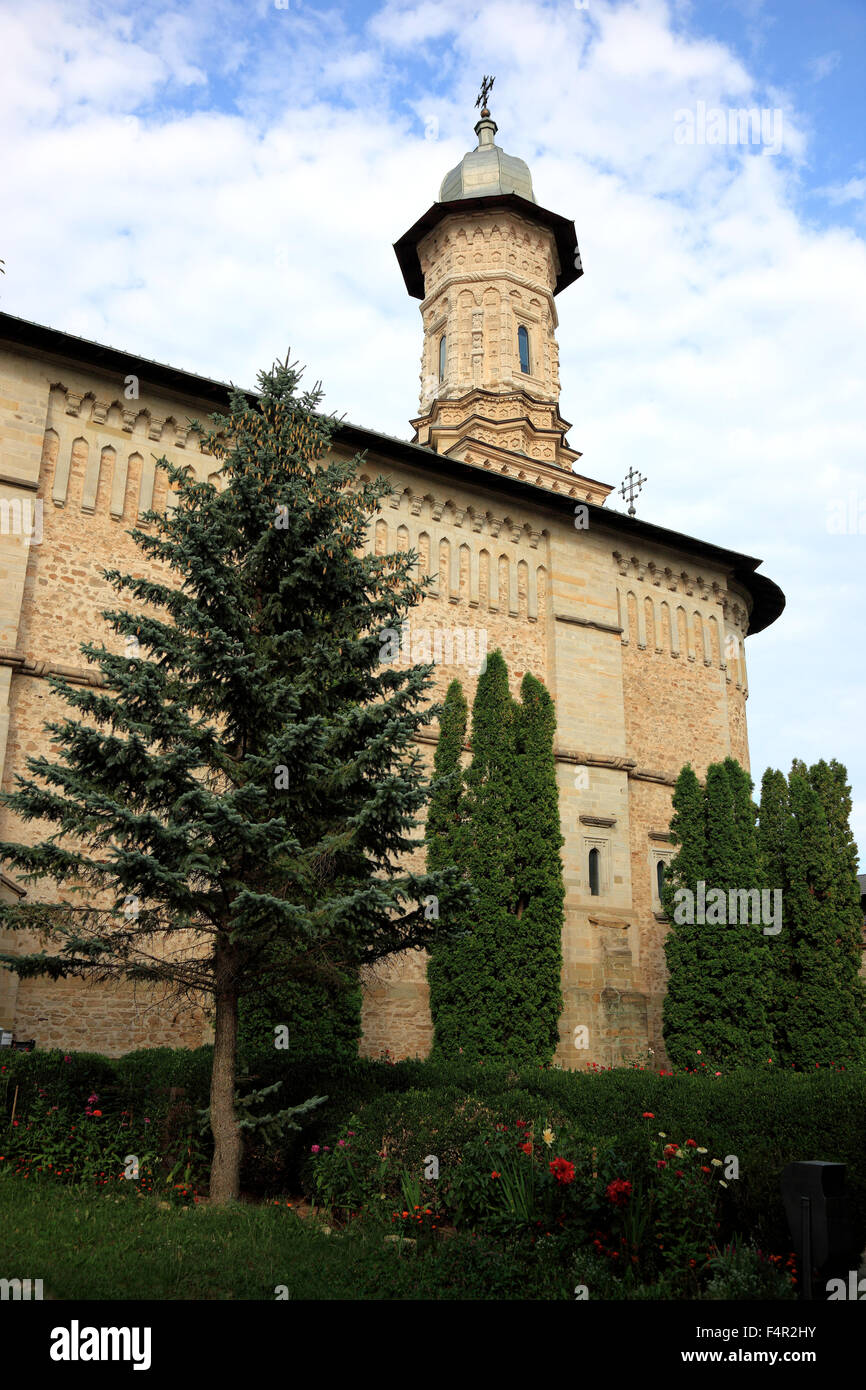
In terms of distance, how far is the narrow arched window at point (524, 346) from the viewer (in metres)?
24.8

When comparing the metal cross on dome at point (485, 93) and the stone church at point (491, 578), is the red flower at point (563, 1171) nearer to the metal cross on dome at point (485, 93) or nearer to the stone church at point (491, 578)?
the stone church at point (491, 578)

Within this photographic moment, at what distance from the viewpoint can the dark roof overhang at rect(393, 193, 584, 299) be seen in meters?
25.3

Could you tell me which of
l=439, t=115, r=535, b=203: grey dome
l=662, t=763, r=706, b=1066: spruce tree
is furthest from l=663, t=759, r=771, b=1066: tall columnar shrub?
l=439, t=115, r=535, b=203: grey dome

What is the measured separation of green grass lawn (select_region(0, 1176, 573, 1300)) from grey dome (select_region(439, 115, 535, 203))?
2473 cm

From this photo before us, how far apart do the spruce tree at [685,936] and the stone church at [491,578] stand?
66cm

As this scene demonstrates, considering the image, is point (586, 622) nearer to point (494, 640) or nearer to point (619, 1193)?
point (494, 640)

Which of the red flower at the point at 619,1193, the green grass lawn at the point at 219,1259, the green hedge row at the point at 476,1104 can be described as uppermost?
the green hedge row at the point at 476,1104

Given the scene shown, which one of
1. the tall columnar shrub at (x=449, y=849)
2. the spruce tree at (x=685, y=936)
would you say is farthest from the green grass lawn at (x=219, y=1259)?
the spruce tree at (x=685, y=936)

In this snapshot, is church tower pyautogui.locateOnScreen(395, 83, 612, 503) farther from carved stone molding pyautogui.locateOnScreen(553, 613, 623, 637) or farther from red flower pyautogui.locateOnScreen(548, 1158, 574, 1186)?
red flower pyautogui.locateOnScreen(548, 1158, 574, 1186)

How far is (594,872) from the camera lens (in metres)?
16.9

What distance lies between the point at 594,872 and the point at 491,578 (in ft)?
18.1

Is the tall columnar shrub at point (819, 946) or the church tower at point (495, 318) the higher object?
the church tower at point (495, 318)

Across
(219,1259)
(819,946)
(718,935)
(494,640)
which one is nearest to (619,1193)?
(219,1259)
